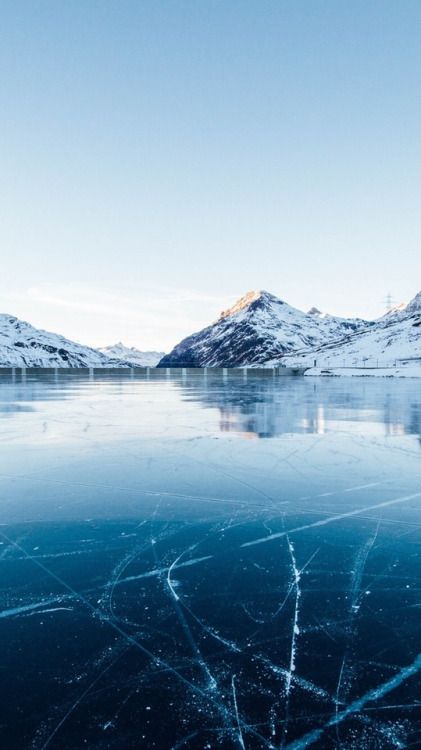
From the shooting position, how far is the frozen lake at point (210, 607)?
2.38 meters

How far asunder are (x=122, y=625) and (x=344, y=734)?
1597 mm

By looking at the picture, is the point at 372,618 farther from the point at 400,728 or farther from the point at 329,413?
the point at 329,413

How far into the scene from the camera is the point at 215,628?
3.20 m

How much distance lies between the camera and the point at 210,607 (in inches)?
136

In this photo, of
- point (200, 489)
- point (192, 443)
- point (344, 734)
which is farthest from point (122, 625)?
point (192, 443)

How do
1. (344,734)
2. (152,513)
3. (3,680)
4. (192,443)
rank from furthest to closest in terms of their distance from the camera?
1. (192,443)
2. (152,513)
3. (3,680)
4. (344,734)

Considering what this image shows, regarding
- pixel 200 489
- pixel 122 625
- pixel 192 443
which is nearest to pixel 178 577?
pixel 122 625

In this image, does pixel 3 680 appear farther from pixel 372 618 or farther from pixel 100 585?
pixel 372 618

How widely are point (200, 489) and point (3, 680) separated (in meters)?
4.20

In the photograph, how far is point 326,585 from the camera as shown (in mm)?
3832

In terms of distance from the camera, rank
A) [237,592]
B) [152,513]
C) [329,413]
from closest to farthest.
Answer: [237,592]
[152,513]
[329,413]

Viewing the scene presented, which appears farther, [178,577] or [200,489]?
[200,489]

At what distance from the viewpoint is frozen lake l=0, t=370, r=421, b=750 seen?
2.38 meters

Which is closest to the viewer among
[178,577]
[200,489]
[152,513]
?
[178,577]
